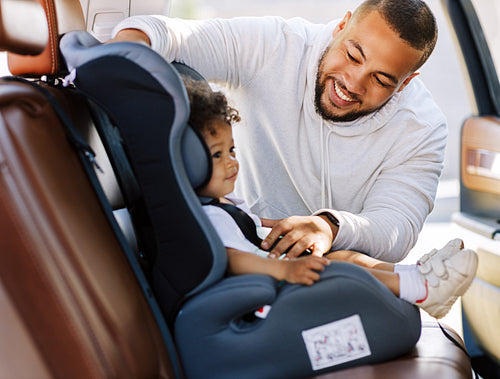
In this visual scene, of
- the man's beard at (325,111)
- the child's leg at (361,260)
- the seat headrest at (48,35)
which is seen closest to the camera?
the seat headrest at (48,35)

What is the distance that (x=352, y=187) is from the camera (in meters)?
1.86

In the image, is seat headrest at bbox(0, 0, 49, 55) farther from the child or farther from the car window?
the car window

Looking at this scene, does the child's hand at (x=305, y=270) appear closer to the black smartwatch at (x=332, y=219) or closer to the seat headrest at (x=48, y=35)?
the black smartwatch at (x=332, y=219)

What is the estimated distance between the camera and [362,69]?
5.65 ft

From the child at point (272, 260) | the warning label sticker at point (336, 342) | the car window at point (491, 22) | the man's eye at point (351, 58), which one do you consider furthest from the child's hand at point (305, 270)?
the car window at point (491, 22)

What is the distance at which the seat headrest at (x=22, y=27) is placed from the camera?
3.62 ft

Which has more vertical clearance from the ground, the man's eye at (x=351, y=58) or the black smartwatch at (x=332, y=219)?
the man's eye at (x=351, y=58)

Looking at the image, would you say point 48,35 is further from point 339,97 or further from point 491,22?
point 491,22

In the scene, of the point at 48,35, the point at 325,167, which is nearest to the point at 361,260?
the point at 325,167

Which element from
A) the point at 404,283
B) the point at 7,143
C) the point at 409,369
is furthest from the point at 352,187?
the point at 7,143

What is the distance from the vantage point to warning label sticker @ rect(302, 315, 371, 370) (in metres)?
1.16

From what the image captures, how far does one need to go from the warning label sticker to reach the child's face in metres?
0.41

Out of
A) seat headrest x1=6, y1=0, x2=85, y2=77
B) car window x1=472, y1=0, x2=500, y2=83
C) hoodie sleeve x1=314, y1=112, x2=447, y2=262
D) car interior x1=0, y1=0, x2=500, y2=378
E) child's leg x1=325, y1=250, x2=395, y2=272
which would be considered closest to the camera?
car interior x1=0, y1=0, x2=500, y2=378

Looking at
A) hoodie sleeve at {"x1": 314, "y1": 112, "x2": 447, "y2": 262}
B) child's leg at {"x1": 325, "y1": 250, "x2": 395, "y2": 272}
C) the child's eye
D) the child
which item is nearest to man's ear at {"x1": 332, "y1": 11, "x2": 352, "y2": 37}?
the child's eye
